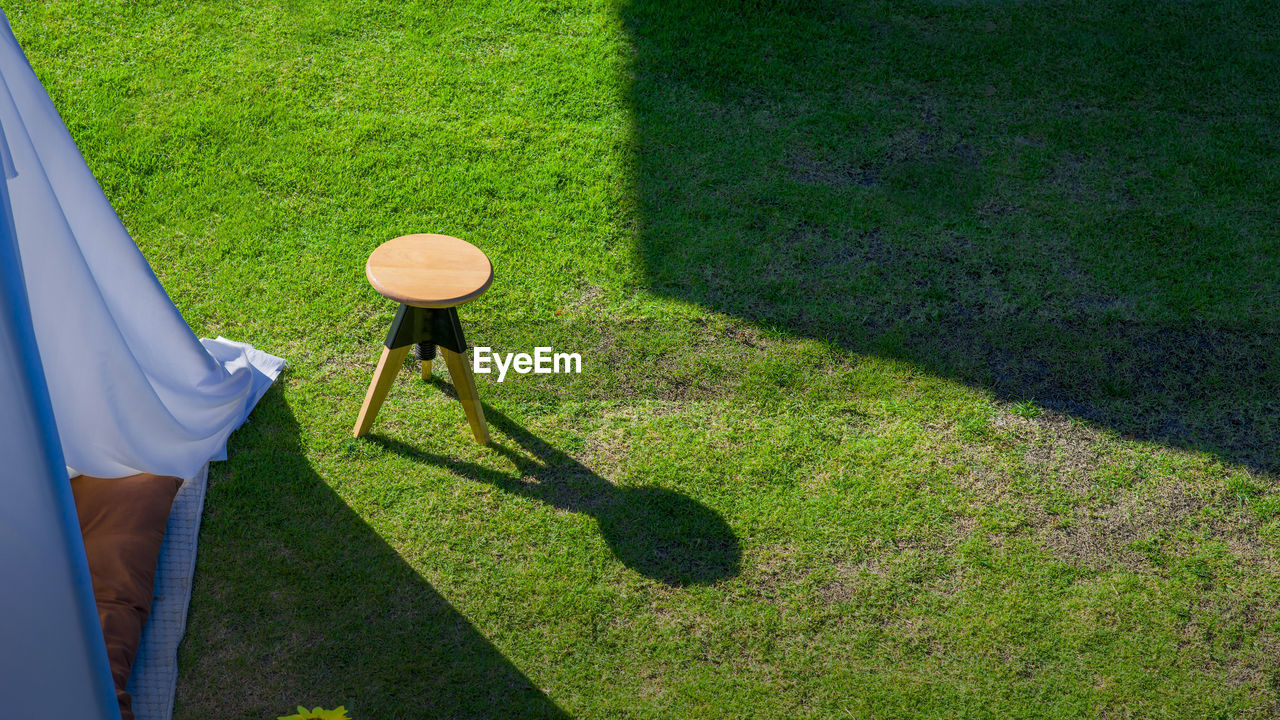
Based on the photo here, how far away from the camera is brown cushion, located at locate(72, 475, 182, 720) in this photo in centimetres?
373

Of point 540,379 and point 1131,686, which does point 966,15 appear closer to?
point 540,379

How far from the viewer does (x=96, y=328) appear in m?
3.82

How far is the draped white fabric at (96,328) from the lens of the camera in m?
3.52

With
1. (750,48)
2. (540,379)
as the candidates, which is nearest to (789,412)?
(540,379)

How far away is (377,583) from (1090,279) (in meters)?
4.43

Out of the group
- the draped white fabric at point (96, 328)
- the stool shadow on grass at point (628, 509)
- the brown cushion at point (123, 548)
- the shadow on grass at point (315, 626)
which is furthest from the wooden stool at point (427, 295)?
the brown cushion at point (123, 548)

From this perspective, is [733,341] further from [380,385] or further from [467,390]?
[380,385]

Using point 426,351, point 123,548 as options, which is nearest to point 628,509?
point 426,351

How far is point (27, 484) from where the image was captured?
113 inches

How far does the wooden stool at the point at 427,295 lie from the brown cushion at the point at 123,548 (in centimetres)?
96

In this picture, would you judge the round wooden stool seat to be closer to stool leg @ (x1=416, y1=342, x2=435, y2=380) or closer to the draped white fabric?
stool leg @ (x1=416, y1=342, x2=435, y2=380)

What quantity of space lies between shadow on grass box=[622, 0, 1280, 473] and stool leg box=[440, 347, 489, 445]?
4.93ft

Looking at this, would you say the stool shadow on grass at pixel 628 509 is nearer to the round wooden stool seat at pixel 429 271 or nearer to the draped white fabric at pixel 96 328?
the draped white fabric at pixel 96 328

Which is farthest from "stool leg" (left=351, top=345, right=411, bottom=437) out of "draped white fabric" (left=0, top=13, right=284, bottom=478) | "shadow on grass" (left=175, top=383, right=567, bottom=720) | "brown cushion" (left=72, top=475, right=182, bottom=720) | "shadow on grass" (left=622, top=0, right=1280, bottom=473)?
"shadow on grass" (left=622, top=0, right=1280, bottom=473)
